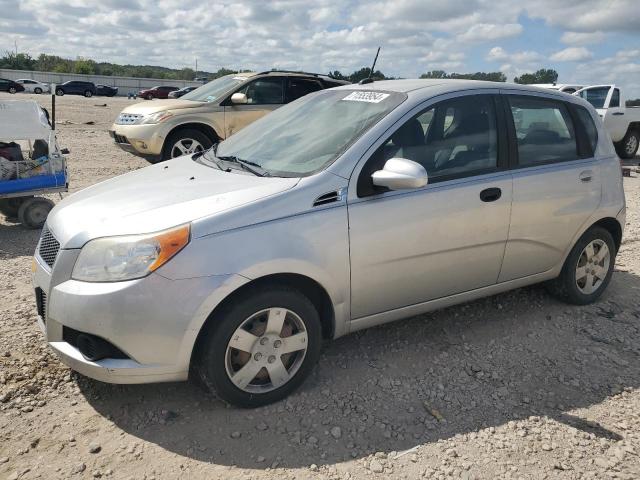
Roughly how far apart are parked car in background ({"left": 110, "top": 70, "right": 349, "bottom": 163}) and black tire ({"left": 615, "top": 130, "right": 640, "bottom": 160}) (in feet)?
28.6

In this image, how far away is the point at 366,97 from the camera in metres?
3.75

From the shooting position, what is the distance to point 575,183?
4.13 m

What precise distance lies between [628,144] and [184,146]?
11654 mm

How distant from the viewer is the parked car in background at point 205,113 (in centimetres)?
895

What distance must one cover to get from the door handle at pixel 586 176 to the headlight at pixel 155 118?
664cm

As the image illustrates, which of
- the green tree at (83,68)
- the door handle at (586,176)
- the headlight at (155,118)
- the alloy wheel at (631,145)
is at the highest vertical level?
the green tree at (83,68)

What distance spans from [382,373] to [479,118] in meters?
1.82

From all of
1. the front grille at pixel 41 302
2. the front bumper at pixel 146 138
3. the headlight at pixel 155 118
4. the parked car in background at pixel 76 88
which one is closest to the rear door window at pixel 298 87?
the headlight at pixel 155 118

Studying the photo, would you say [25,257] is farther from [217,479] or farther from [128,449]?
[217,479]

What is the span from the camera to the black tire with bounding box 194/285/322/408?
2822 mm

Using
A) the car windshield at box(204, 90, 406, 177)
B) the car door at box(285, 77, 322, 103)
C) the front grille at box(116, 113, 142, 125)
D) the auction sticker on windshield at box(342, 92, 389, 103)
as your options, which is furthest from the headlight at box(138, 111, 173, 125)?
the auction sticker on windshield at box(342, 92, 389, 103)

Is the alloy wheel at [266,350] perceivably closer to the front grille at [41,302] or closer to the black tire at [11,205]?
the front grille at [41,302]

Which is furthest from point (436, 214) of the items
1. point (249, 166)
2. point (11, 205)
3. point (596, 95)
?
point (596, 95)

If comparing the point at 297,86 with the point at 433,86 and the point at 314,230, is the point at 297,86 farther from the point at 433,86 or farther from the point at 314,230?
the point at 314,230
